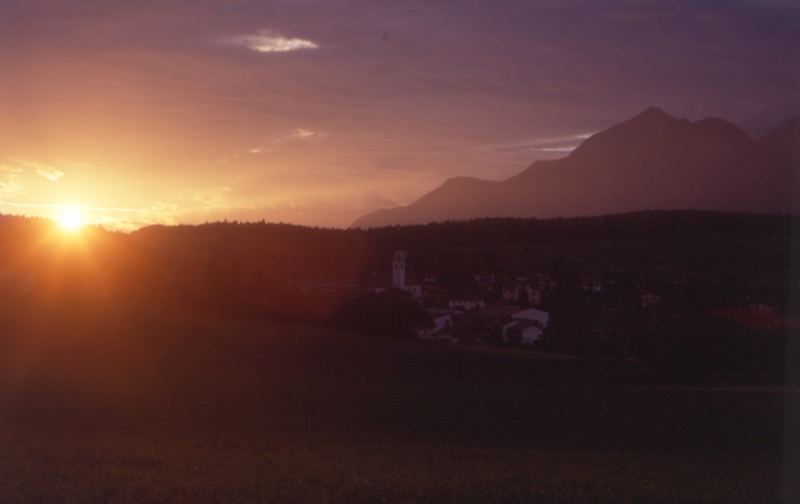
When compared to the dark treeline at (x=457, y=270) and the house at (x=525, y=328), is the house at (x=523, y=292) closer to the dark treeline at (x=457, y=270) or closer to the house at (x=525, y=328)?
→ the dark treeline at (x=457, y=270)

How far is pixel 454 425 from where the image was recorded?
69.6 feet

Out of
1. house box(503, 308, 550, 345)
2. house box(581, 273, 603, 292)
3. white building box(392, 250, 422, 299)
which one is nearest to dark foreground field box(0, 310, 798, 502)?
house box(503, 308, 550, 345)

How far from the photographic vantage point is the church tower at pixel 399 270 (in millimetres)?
76062

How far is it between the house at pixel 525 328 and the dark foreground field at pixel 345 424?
1434 cm

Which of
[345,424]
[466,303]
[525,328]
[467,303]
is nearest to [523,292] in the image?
[467,303]

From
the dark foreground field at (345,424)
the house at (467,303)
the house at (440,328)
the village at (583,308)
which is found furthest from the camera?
the house at (467,303)

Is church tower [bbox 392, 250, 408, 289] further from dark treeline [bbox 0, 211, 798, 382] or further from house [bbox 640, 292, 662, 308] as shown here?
house [bbox 640, 292, 662, 308]

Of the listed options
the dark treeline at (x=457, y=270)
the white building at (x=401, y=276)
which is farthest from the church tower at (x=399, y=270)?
the dark treeline at (x=457, y=270)

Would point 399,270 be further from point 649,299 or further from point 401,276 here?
point 649,299

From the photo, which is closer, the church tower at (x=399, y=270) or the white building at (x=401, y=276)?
the white building at (x=401, y=276)

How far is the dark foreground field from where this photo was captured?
33.6 ft

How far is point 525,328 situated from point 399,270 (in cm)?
2508

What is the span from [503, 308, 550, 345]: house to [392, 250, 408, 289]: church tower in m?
16.8

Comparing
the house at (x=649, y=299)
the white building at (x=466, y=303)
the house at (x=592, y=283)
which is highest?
the house at (x=592, y=283)
